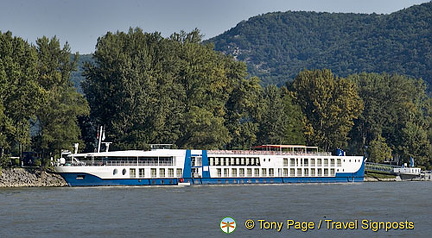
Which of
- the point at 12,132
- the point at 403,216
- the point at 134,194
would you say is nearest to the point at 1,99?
the point at 12,132

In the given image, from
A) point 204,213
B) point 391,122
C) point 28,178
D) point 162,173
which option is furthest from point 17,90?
point 391,122

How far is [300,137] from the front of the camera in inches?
5364

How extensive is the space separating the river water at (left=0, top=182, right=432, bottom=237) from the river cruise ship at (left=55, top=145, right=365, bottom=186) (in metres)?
6.92

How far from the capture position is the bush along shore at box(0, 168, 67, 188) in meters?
97.6

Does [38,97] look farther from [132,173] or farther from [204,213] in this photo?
[204,213]

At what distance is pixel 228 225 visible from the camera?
175ft

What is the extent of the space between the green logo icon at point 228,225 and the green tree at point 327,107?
8359 centimetres

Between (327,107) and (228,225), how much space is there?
90.7 m

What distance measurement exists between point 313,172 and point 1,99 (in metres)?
46.7

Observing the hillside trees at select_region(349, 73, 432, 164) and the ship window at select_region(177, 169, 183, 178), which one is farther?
the hillside trees at select_region(349, 73, 432, 164)

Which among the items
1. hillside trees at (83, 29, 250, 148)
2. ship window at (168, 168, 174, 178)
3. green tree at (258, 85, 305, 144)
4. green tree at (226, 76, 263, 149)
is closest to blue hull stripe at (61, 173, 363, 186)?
ship window at (168, 168, 174, 178)

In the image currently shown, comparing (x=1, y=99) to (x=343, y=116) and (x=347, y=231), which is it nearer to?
(x=347, y=231)

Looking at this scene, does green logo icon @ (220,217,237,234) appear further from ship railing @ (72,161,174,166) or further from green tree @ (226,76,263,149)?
green tree @ (226,76,263,149)

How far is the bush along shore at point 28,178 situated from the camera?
9756 cm
